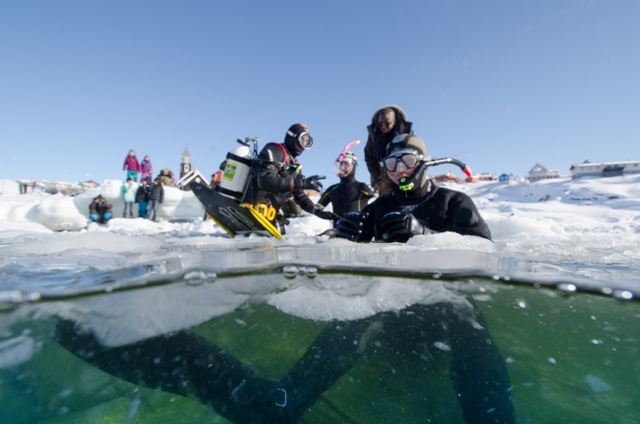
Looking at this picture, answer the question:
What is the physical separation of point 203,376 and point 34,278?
1.10 m

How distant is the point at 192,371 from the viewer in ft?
5.80

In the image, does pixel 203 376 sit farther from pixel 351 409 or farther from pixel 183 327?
pixel 351 409

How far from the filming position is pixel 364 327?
203cm

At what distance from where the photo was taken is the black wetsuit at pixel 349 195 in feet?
20.2

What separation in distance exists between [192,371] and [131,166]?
52.1 feet

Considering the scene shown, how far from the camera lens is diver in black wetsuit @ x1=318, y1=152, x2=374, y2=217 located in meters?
6.16

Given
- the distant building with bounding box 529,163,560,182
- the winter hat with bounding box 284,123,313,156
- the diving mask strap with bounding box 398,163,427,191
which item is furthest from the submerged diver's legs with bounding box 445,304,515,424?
the distant building with bounding box 529,163,560,182

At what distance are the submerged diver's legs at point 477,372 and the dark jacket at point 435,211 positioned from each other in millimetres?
985

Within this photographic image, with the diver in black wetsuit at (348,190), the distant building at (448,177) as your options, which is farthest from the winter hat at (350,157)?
the distant building at (448,177)

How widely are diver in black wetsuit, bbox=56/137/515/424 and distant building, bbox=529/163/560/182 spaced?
61200 mm

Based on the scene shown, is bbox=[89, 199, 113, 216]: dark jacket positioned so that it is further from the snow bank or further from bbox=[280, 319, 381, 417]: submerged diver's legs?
bbox=[280, 319, 381, 417]: submerged diver's legs

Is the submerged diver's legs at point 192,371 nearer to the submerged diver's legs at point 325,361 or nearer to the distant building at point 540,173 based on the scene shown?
→ the submerged diver's legs at point 325,361

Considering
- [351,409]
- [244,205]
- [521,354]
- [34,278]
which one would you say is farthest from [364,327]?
[244,205]

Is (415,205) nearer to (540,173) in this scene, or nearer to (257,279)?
(257,279)
